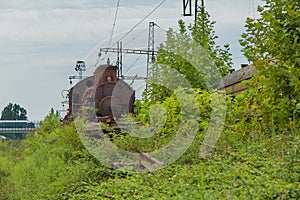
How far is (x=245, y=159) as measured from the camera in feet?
24.7

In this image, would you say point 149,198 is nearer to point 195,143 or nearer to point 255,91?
point 255,91

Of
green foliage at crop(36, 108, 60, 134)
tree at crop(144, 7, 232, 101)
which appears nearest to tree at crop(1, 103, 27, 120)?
green foliage at crop(36, 108, 60, 134)

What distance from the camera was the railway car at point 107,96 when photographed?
67.8 ft

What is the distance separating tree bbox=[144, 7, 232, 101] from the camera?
556 inches

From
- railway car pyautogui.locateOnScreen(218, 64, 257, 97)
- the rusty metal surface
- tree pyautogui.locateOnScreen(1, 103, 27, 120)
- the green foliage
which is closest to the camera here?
the rusty metal surface

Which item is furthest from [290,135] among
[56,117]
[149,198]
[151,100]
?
[56,117]

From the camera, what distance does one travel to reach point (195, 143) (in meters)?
10.2

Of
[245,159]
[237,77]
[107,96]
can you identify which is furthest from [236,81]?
[107,96]

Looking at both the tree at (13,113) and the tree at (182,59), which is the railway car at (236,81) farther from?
the tree at (13,113)

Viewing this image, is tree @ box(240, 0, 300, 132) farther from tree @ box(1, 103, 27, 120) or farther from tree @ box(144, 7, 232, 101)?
tree @ box(1, 103, 27, 120)

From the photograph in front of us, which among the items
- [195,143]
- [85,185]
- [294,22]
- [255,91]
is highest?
[294,22]

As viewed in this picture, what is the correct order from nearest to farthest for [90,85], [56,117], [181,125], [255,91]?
[255,91] < [181,125] < [90,85] < [56,117]

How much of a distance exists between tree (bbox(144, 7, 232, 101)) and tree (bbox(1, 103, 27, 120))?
64.9m

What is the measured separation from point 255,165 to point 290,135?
598mm
